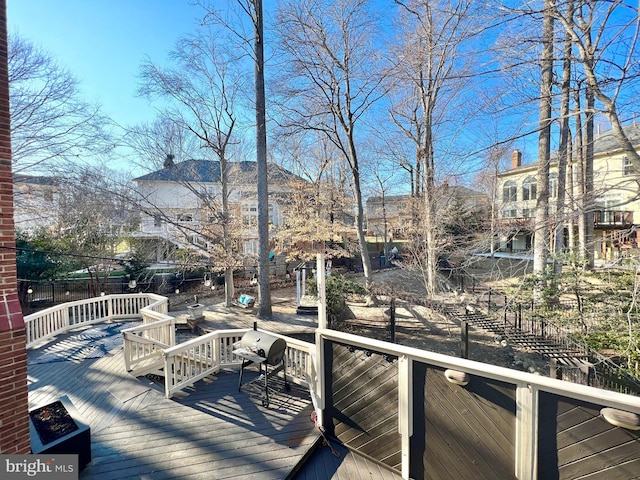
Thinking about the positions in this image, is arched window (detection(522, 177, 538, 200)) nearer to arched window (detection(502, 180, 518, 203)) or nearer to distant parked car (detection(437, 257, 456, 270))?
arched window (detection(502, 180, 518, 203))

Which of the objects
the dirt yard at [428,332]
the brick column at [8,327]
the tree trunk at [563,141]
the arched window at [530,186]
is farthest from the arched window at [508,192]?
the brick column at [8,327]

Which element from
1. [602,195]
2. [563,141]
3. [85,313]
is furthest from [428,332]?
[85,313]

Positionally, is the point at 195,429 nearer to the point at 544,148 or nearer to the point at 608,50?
the point at 608,50

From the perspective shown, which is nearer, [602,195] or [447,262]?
[602,195]

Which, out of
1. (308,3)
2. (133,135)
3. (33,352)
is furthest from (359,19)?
(33,352)

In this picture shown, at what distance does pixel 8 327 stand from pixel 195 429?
243cm

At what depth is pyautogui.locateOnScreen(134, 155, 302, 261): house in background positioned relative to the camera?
445 inches

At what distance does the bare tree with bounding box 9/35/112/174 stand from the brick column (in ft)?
37.0

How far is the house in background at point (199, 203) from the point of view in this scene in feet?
37.1

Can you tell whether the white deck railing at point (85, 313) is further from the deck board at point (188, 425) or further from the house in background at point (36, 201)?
the house in background at point (36, 201)

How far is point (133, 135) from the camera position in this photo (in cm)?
1072

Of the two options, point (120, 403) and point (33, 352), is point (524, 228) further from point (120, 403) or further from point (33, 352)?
point (33, 352)

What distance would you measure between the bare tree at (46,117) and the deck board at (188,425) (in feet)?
33.4

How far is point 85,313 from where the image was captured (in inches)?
334
